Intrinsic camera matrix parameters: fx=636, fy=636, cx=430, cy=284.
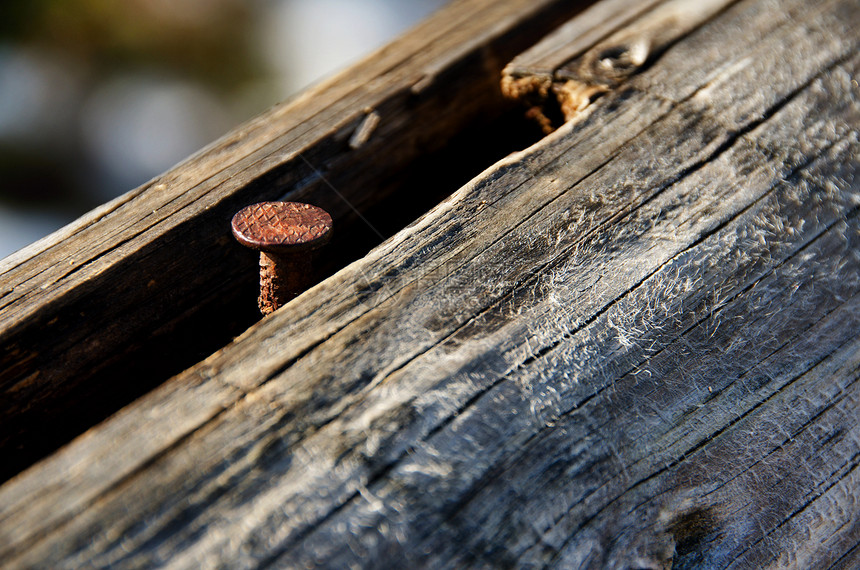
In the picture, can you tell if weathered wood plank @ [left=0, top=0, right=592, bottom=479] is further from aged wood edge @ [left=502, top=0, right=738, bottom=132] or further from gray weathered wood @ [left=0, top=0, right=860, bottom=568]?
gray weathered wood @ [left=0, top=0, right=860, bottom=568]

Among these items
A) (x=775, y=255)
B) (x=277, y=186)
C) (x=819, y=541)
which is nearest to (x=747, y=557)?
(x=819, y=541)

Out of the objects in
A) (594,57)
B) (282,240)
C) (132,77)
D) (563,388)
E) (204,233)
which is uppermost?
(132,77)

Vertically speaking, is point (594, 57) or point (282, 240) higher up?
point (282, 240)

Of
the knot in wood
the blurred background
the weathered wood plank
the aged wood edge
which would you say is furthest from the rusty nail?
the blurred background

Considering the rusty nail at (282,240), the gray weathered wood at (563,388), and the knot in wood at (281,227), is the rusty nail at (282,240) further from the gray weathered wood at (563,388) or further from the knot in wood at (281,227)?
the gray weathered wood at (563,388)

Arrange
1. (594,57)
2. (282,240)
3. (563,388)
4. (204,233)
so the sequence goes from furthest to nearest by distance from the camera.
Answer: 1. (594,57)
2. (204,233)
3. (282,240)
4. (563,388)

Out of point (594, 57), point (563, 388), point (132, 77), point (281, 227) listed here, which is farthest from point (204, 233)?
point (132, 77)

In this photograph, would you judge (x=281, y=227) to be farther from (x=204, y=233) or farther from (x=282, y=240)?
(x=204, y=233)
